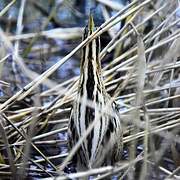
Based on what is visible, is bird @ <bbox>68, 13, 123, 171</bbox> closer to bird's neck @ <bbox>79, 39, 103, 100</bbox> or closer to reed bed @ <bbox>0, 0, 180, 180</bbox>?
bird's neck @ <bbox>79, 39, 103, 100</bbox>

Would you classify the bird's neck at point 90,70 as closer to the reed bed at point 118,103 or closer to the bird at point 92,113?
the bird at point 92,113

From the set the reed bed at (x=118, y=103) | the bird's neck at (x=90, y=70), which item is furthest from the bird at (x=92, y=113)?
the reed bed at (x=118, y=103)

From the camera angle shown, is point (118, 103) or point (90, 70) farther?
point (118, 103)

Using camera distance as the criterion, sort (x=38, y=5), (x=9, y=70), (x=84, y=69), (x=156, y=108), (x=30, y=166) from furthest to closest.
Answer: (x=38, y=5), (x=9, y=70), (x=156, y=108), (x=30, y=166), (x=84, y=69)

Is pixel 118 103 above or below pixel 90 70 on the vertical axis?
below

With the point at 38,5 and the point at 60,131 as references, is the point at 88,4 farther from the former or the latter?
the point at 60,131

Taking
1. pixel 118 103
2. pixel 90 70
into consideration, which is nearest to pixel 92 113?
pixel 90 70

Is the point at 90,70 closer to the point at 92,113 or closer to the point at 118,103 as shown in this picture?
the point at 92,113

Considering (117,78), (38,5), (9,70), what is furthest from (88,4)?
(117,78)

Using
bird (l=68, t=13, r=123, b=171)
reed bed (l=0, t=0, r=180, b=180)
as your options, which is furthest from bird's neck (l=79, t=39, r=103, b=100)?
reed bed (l=0, t=0, r=180, b=180)
